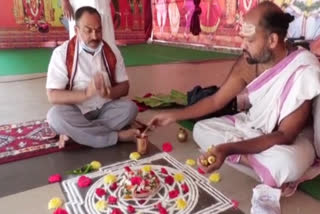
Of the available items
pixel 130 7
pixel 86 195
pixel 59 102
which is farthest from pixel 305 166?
pixel 130 7

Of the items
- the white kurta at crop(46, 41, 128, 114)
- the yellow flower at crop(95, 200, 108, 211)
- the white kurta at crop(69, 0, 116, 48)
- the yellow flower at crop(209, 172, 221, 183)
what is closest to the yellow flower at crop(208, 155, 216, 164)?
the yellow flower at crop(209, 172, 221, 183)

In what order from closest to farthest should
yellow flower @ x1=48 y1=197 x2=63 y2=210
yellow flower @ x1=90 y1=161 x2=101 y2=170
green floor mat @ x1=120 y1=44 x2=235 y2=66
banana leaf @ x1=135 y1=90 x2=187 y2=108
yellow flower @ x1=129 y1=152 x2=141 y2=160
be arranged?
yellow flower @ x1=48 y1=197 x2=63 y2=210, yellow flower @ x1=90 y1=161 x2=101 y2=170, yellow flower @ x1=129 y1=152 x2=141 y2=160, banana leaf @ x1=135 y1=90 x2=187 y2=108, green floor mat @ x1=120 y1=44 x2=235 y2=66

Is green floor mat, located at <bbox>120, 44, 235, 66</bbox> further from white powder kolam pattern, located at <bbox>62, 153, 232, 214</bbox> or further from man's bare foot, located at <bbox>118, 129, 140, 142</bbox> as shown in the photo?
white powder kolam pattern, located at <bbox>62, 153, 232, 214</bbox>

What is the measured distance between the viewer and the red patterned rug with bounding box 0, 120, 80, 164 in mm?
1867

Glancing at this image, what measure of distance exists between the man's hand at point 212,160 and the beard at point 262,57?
53 centimetres

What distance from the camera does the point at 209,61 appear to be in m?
5.00

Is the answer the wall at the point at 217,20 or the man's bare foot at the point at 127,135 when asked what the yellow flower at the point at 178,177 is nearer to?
the man's bare foot at the point at 127,135


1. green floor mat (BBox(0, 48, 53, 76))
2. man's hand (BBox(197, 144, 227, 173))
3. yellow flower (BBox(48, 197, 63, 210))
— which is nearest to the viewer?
man's hand (BBox(197, 144, 227, 173))

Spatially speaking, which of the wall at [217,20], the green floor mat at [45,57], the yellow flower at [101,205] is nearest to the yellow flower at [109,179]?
the yellow flower at [101,205]

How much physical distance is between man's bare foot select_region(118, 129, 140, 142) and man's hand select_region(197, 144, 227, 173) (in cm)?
78

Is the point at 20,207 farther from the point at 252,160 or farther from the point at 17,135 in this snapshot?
the point at 252,160

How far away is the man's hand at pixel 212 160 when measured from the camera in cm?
122

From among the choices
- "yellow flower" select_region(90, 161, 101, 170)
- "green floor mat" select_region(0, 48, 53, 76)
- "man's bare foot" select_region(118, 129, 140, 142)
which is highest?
"green floor mat" select_region(0, 48, 53, 76)

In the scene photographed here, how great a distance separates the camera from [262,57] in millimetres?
1530
